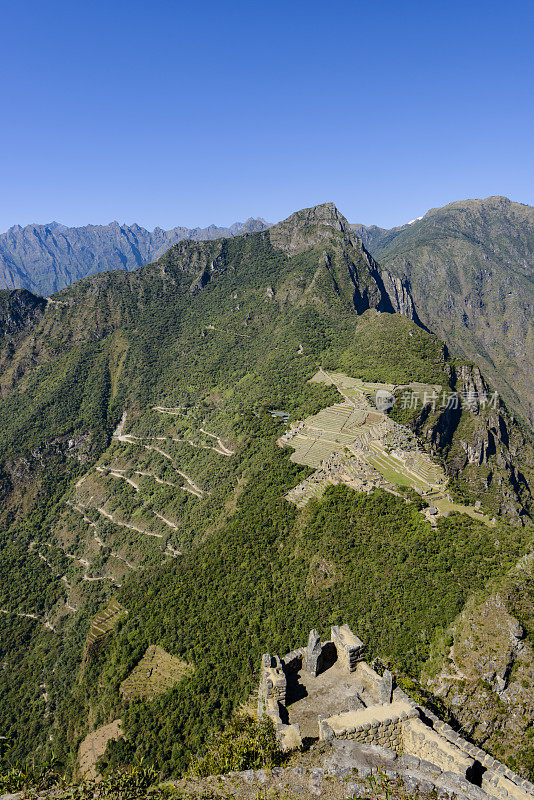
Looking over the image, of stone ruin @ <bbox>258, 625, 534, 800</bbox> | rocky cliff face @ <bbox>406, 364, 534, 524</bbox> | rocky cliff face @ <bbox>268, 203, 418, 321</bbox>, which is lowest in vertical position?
rocky cliff face @ <bbox>406, 364, 534, 524</bbox>

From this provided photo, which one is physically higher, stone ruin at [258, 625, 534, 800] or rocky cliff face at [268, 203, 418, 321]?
rocky cliff face at [268, 203, 418, 321]

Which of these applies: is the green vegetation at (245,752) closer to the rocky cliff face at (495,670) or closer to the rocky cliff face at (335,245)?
the rocky cliff face at (495,670)

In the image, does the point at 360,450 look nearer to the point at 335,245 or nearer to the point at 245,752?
the point at 245,752

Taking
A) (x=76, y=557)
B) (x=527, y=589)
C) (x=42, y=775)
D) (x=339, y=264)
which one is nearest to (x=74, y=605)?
(x=76, y=557)

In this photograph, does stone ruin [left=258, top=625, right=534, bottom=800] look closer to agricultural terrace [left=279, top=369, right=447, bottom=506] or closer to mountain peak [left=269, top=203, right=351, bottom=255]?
agricultural terrace [left=279, top=369, right=447, bottom=506]

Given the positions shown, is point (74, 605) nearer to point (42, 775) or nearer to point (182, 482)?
point (182, 482)

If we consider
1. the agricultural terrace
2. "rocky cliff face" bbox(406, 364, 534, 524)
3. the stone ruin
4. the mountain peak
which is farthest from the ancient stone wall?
the mountain peak

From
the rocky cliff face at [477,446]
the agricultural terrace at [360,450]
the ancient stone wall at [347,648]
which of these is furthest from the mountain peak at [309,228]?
the ancient stone wall at [347,648]
